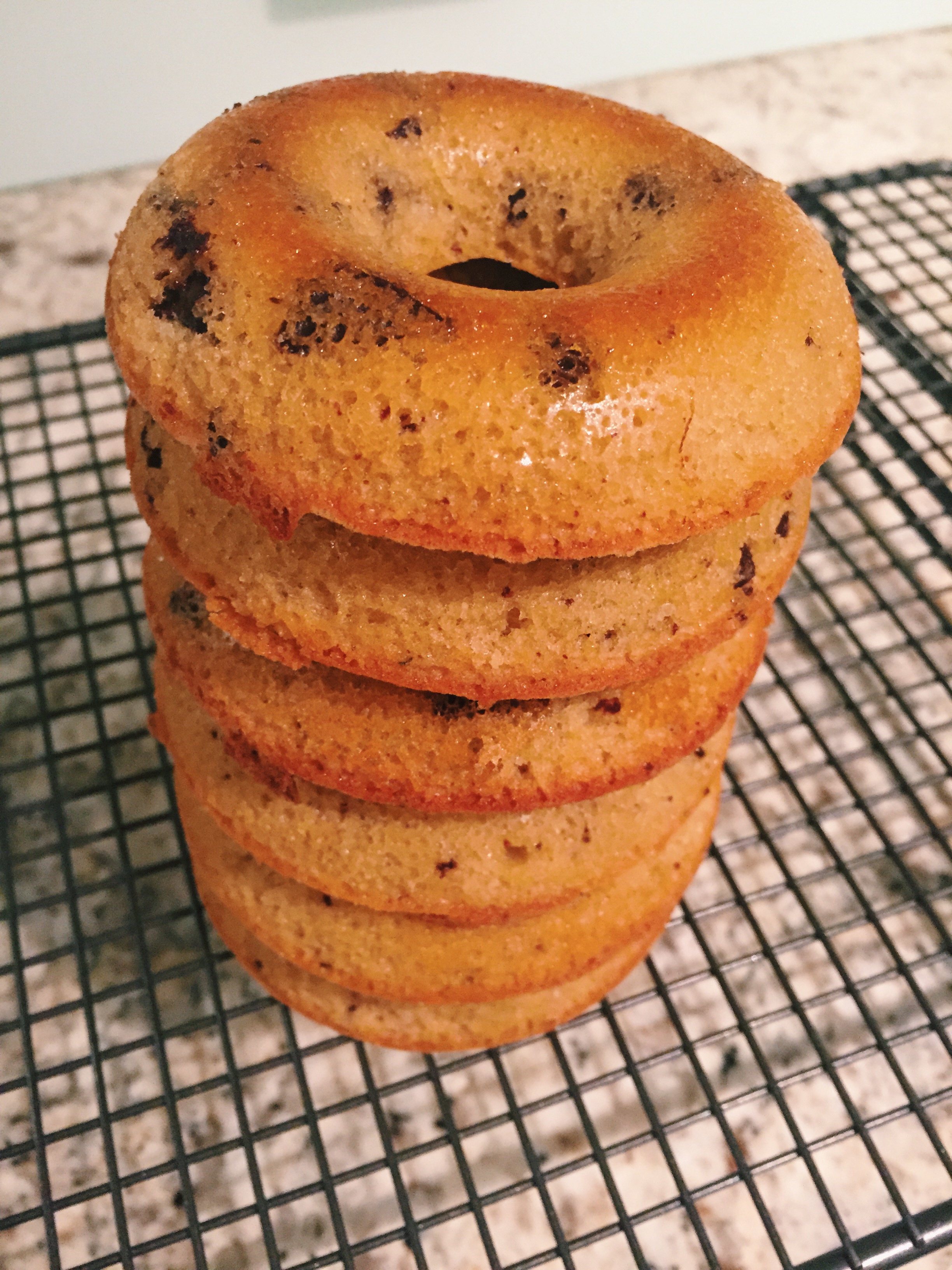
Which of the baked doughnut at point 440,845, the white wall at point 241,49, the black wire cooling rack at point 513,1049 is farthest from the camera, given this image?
the white wall at point 241,49

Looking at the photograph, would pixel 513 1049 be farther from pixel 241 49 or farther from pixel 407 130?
pixel 241 49

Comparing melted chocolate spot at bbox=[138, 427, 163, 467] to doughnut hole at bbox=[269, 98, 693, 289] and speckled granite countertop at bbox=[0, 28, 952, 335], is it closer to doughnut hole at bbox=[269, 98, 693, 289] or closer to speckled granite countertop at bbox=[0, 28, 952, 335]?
doughnut hole at bbox=[269, 98, 693, 289]

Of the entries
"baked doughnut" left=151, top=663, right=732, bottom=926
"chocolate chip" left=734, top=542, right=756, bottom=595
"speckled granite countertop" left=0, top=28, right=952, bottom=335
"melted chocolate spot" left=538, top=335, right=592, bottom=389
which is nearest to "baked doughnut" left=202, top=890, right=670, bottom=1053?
"baked doughnut" left=151, top=663, right=732, bottom=926

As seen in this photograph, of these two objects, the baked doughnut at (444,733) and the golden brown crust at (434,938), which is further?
the golden brown crust at (434,938)

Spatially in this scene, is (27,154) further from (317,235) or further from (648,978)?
(648,978)

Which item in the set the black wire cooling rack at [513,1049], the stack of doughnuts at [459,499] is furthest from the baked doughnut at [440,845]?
the black wire cooling rack at [513,1049]

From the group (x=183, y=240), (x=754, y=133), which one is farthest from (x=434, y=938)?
(x=754, y=133)

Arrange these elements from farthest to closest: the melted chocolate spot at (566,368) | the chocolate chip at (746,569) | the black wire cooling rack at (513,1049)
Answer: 1. the black wire cooling rack at (513,1049)
2. the chocolate chip at (746,569)
3. the melted chocolate spot at (566,368)

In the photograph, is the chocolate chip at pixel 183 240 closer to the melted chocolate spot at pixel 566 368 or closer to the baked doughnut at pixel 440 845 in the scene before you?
the melted chocolate spot at pixel 566 368
